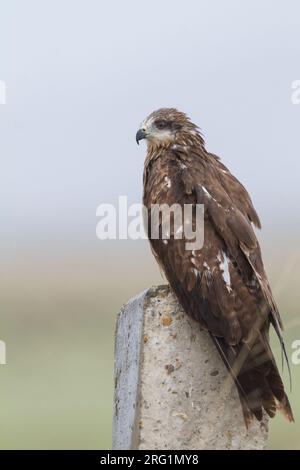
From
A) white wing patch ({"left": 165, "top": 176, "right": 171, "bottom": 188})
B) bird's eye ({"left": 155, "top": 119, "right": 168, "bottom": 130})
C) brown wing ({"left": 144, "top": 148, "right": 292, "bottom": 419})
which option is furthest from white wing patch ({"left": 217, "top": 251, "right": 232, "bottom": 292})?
bird's eye ({"left": 155, "top": 119, "right": 168, "bottom": 130})

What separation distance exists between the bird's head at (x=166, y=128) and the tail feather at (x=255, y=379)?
227 centimetres

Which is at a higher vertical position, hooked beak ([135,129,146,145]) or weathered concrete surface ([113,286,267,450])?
hooked beak ([135,129,146,145])

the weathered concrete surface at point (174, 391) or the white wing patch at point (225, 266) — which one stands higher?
the white wing patch at point (225, 266)

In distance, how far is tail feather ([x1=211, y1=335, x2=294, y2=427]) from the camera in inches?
336

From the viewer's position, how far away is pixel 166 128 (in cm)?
1097

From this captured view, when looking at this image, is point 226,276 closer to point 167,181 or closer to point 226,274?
point 226,274

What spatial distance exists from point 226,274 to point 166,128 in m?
2.21

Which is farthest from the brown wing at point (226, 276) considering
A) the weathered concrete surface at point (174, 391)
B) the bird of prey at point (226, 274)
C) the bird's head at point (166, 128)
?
the bird's head at point (166, 128)

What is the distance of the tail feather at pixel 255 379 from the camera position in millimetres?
8547

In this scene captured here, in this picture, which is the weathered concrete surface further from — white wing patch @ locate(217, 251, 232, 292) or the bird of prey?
white wing patch @ locate(217, 251, 232, 292)

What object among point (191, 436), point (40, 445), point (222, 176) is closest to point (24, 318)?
point (40, 445)

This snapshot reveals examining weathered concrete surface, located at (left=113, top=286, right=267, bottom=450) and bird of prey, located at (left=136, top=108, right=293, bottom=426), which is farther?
bird of prey, located at (left=136, top=108, right=293, bottom=426)

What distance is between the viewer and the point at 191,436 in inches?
332

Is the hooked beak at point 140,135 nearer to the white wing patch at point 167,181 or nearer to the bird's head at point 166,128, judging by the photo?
the bird's head at point 166,128
